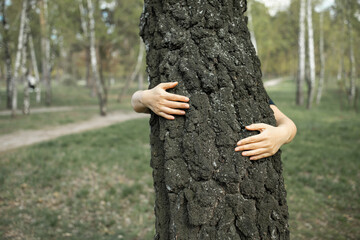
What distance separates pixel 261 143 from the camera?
5.26 ft

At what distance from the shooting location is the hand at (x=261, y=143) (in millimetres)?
1581

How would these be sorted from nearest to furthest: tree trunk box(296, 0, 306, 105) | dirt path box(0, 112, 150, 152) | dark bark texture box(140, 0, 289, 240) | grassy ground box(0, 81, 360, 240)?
dark bark texture box(140, 0, 289, 240) < grassy ground box(0, 81, 360, 240) < dirt path box(0, 112, 150, 152) < tree trunk box(296, 0, 306, 105)

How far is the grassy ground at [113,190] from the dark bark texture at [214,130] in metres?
2.37

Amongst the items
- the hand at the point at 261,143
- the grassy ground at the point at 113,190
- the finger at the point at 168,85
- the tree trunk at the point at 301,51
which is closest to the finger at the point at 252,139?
the hand at the point at 261,143

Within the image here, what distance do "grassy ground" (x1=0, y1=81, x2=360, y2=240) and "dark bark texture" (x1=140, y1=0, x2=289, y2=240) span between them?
7.77 feet

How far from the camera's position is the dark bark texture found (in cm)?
156

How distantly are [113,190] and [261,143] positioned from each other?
3.78 m

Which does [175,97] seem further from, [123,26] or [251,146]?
[123,26]

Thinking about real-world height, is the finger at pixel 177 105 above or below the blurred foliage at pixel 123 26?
below

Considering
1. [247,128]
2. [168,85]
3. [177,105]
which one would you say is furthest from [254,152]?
[168,85]

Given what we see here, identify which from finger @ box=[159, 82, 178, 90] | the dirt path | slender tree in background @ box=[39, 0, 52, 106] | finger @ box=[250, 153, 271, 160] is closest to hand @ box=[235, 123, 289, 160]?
finger @ box=[250, 153, 271, 160]

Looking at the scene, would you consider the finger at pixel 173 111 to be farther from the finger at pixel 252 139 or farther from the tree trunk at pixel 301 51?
the tree trunk at pixel 301 51

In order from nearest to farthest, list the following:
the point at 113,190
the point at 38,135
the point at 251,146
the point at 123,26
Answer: the point at 251,146, the point at 113,190, the point at 38,135, the point at 123,26

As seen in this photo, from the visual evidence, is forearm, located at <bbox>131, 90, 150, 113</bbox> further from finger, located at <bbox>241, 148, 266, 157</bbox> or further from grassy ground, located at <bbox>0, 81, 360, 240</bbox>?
grassy ground, located at <bbox>0, 81, 360, 240</bbox>
